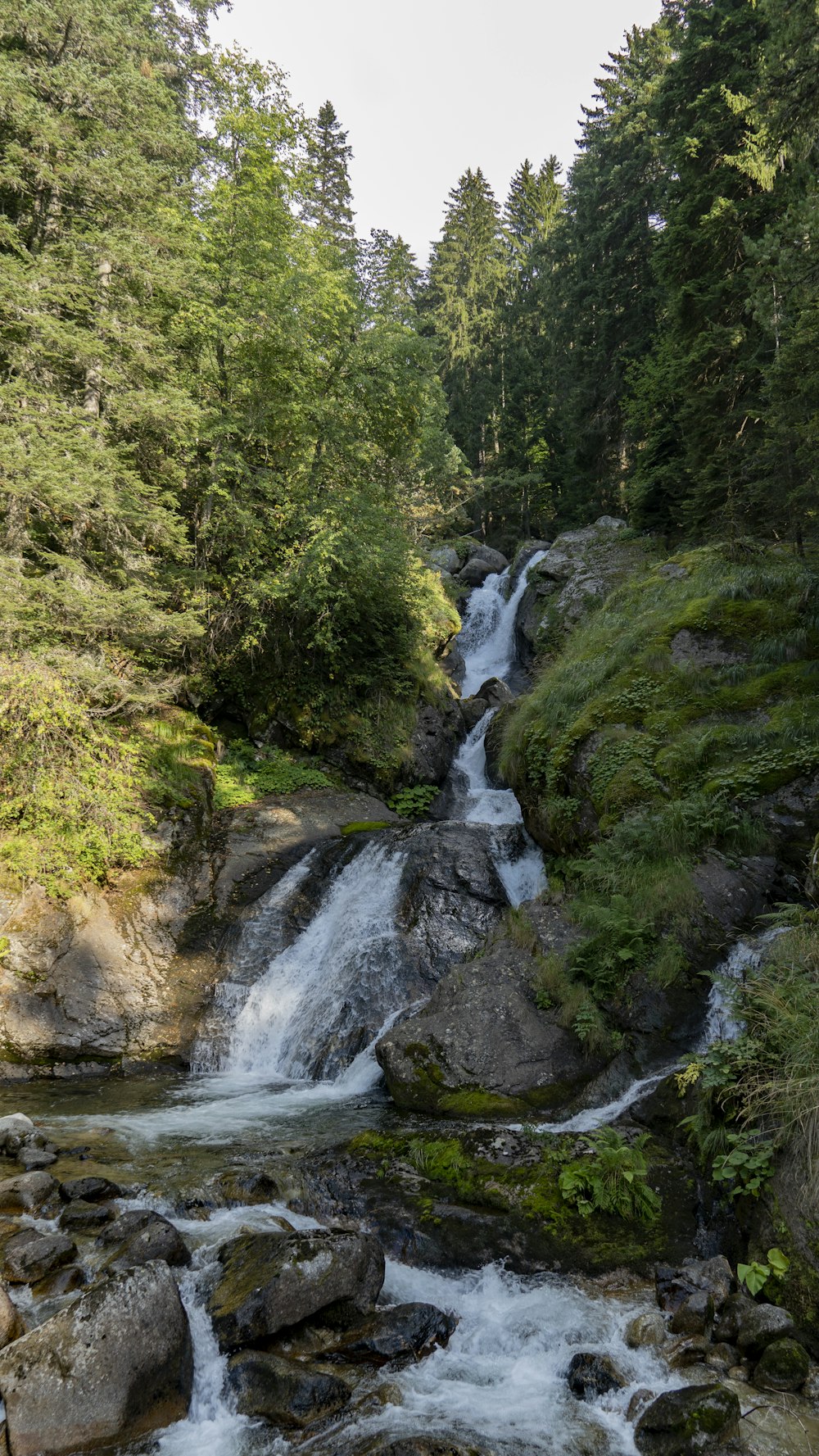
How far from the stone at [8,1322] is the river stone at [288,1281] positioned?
1.16 meters

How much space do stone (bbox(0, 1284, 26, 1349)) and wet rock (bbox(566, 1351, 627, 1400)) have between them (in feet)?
11.2

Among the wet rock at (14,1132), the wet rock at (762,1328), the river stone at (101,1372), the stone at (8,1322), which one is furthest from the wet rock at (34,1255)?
the wet rock at (762,1328)

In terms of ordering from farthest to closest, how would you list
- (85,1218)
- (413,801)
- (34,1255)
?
(413,801) → (85,1218) → (34,1255)

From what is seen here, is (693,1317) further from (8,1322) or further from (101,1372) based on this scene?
(8,1322)

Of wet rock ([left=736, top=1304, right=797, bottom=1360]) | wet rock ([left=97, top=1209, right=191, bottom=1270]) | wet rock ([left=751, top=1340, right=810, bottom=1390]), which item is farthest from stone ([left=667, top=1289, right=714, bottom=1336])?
wet rock ([left=97, top=1209, right=191, bottom=1270])

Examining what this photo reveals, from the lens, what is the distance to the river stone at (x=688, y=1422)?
11.9 feet

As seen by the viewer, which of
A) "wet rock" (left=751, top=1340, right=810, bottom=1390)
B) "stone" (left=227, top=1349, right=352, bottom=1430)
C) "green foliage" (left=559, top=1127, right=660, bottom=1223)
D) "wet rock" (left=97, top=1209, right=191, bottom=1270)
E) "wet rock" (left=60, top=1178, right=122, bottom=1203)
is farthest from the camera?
"wet rock" (left=60, top=1178, right=122, bottom=1203)

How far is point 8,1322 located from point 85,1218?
49.6 inches

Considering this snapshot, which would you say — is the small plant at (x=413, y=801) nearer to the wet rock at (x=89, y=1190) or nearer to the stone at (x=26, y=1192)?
the wet rock at (x=89, y=1190)

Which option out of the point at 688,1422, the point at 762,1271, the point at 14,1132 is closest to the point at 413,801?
the point at 14,1132

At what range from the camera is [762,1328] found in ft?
13.7

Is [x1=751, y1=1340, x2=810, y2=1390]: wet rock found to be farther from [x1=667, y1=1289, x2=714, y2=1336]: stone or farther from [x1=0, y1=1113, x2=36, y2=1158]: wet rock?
[x1=0, y1=1113, x2=36, y2=1158]: wet rock

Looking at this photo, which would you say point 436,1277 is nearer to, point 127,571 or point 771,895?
point 771,895

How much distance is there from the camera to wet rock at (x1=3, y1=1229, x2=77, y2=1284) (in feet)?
15.8
